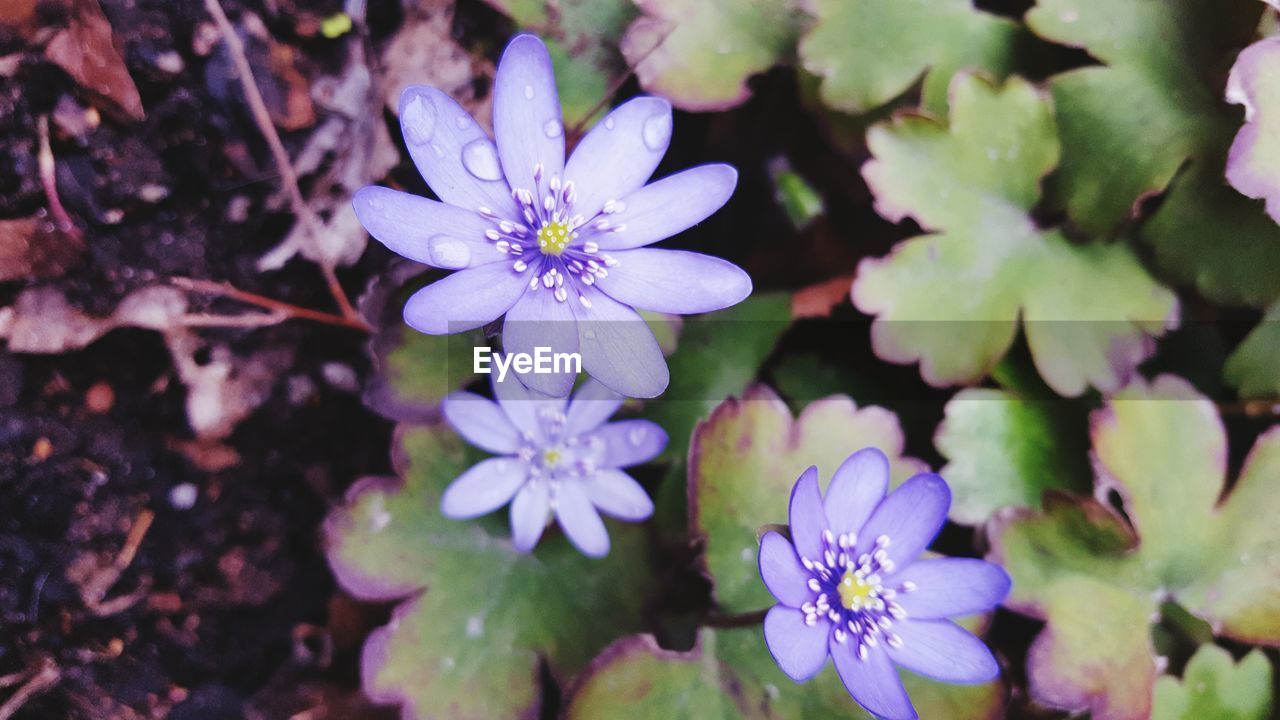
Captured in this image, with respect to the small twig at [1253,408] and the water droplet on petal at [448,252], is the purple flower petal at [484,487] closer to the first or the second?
the water droplet on petal at [448,252]

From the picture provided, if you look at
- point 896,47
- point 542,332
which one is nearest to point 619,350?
point 542,332

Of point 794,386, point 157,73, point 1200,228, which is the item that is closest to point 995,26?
point 1200,228

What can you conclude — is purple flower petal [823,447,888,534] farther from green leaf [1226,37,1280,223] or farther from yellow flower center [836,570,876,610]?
green leaf [1226,37,1280,223]

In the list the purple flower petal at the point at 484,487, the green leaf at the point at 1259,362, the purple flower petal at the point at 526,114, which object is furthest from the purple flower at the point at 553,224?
the green leaf at the point at 1259,362

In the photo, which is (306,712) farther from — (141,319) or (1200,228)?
(1200,228)

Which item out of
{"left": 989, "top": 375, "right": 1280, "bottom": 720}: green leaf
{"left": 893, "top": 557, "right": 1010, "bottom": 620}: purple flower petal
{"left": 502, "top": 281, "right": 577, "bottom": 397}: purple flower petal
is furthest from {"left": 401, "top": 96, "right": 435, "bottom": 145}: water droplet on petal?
{"left": 989, "top": 375, "right": 1280, "bottom": 720}: green leaf
